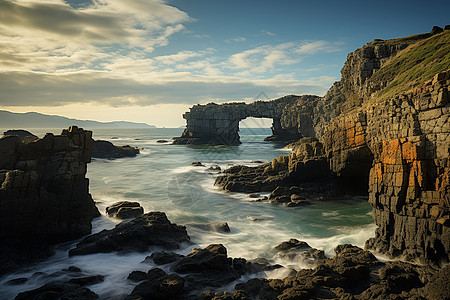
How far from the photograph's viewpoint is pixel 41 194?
1587 centimetres

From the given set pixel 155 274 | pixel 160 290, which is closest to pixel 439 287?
pixel 160 290

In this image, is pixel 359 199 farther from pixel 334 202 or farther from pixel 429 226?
pixel 429 226

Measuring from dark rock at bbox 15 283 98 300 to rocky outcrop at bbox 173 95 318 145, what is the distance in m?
94.3

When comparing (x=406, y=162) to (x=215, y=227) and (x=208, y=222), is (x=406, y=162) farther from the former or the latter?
(x=208, y=222)

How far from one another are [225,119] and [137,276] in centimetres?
9707

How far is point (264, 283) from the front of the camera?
10336 millimetres

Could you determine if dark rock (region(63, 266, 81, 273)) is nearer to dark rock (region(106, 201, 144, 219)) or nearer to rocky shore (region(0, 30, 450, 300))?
rocky shore (region(0, 30, 450, 300))

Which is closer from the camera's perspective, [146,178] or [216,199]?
[216,199]

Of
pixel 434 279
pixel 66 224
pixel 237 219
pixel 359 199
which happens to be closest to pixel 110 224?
pixel 66 224

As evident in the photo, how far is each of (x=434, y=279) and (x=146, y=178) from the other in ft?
123

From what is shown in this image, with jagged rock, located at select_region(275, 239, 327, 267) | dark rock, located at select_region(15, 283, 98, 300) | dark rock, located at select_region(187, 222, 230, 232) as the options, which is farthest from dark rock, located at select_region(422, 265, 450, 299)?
dark rock, located at select_region(187, 222, 230, 232)

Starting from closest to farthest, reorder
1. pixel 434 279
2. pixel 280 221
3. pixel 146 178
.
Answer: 1. pixel 434 279
2. pixel 280 221
3. pixel 146 178

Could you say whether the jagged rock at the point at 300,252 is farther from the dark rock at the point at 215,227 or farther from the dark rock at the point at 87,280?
the dark rock at the point at 87,280

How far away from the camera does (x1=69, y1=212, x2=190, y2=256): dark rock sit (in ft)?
47.7
